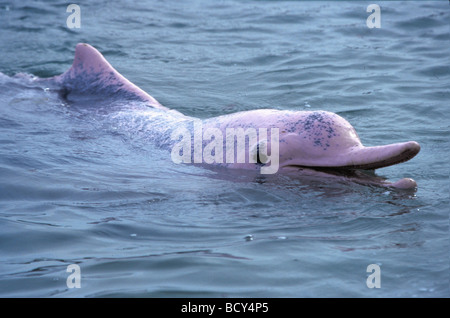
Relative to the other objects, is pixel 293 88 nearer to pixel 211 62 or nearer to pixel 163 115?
pixel 211 62

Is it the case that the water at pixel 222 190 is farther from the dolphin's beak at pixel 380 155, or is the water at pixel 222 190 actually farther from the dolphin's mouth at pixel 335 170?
the dolphin's beak at pixel 380 155

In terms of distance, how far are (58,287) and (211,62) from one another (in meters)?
8.24

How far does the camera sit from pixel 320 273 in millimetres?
4230

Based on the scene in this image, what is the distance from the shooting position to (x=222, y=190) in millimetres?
5805

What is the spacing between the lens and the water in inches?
167

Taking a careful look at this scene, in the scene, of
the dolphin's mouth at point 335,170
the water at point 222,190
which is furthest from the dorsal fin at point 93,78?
the dolphin's mouth at point 335,170

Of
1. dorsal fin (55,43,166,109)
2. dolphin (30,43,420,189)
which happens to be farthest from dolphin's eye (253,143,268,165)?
dorsal fin (55,43,166,109)

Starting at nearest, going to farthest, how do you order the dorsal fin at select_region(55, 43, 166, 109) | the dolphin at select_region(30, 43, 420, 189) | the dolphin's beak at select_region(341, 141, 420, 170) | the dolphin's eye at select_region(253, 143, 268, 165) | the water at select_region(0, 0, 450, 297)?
the water at select_region(0, 0, 450, 297)
the dolphin's beak at select_region(341, 141, 420, 170)
the dolphin at select_region(30, 43, 420, 189)
the dolphin's eye at select_region(253, 143, 268, 165)
the dorsal fin at select_region(55, 43, 166, 109)

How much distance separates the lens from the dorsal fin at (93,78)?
8.76 meters

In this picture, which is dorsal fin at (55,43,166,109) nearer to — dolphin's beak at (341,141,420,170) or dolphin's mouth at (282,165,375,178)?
dolphin's mouth at (282,165,375,178)

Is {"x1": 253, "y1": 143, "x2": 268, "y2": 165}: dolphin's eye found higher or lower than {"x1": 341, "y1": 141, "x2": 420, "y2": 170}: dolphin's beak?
higher

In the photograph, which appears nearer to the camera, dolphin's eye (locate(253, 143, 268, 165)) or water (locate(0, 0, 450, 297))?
water (locate(0, 0, 450, 297))

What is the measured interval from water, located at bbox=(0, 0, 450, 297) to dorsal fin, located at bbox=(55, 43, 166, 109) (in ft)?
1.26
